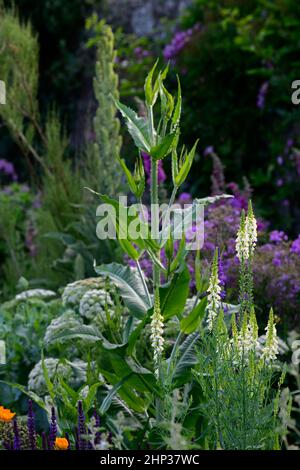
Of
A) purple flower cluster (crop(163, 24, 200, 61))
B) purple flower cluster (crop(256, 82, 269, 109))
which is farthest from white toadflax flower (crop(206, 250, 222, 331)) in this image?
purple flower cluster (crop(163, 24, 200, 61))

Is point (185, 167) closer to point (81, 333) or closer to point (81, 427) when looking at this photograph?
point (81, 333)

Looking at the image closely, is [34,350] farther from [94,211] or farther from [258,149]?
[258,149]

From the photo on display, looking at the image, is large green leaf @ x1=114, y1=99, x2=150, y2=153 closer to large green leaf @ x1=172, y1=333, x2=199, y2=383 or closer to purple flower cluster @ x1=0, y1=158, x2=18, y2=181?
large green leaf @ x1=172, y1=333, x2=199, y2=383

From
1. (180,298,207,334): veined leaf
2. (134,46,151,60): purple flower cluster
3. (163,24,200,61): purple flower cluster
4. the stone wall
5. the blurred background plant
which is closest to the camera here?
(180,298,207,334): veined leaf

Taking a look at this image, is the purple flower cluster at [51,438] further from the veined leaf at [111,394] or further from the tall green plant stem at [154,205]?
the tall green plant stem at [154,205]

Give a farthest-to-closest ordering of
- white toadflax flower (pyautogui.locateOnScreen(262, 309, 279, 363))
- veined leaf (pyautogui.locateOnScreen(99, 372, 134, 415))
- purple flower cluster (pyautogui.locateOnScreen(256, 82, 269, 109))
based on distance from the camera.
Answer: purple flower cluster (pyautogui.locateOnScreen(256, 82, 269, 109)), veined leaf (pyautogui.locateOnScreen(99, 372, 134, 415)), white toadflax flower (pyautogui.locateOnScreen(262, 309, 279, 363))

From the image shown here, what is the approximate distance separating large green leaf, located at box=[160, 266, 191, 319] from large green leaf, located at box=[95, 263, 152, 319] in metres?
0.08

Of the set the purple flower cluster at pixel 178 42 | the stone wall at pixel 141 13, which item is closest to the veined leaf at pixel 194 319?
the purple flower cluster at pixel 178 42

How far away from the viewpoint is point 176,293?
2.86 m

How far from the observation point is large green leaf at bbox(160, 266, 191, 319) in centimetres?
284

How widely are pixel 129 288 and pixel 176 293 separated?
0.73 feet

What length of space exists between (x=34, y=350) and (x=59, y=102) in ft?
16.8

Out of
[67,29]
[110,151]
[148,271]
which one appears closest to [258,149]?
[110,151]

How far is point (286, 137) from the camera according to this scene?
6.36 m
